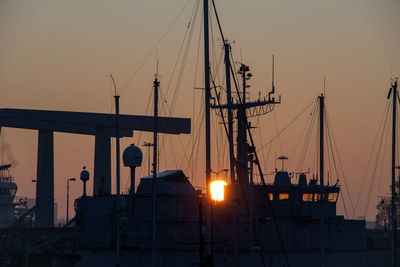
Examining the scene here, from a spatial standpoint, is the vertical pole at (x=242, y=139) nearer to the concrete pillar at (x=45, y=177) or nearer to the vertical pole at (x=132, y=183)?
the vertical pole at (x=132, y=183)

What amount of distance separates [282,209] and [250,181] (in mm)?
4210

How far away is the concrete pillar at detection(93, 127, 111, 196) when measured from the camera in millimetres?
87188

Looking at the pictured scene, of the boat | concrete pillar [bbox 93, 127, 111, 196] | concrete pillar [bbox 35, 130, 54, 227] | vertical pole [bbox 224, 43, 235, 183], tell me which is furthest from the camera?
concrete pillar [bbox 35, 130, 54, 227]

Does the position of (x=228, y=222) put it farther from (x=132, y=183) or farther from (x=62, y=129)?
(x=62, y=129)

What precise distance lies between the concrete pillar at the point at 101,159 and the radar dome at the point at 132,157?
57.6 ft

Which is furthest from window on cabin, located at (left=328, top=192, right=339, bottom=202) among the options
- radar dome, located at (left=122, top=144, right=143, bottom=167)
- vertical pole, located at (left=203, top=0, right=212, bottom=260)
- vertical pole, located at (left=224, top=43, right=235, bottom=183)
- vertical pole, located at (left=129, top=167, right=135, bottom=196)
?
vertical pole, located at (left=203, top=0, right=212, bottom=260)

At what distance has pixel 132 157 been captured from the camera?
69438 mm

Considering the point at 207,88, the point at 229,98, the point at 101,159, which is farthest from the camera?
the point at 101,159

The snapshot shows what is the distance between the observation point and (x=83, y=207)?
7044 cm

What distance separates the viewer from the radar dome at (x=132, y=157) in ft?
228

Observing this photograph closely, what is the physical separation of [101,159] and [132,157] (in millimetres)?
19017

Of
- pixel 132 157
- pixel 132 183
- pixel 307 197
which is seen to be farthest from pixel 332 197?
pixel 132 157

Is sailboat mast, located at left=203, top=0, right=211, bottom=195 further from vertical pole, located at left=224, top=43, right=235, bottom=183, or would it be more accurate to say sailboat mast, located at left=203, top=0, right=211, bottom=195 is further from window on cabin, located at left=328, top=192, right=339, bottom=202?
window on cabin, located at left=328, top=192, right=339, bottom=202

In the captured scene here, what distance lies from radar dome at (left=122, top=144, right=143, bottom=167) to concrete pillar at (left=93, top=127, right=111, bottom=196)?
1757 centimetres
